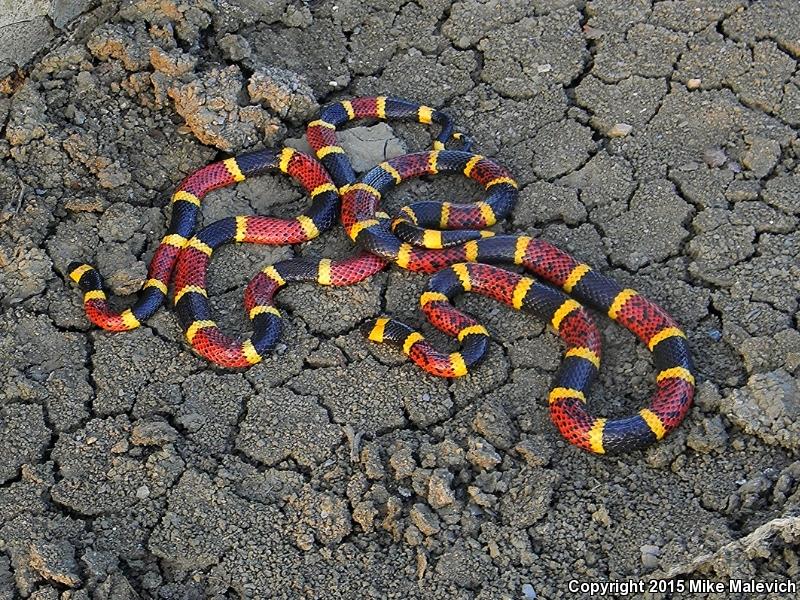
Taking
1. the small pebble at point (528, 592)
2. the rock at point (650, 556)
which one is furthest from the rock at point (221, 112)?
the rock at point (650, 556)

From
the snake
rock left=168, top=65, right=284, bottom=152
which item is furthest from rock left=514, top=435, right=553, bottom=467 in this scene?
rock left=168, top=65, right=284, bottom=152

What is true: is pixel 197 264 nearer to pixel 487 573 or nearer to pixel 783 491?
pixel 487 573

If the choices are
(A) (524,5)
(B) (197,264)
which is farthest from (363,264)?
(A) (524,5)

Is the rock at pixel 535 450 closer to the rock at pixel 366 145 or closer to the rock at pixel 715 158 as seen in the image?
the rock at pixel 715 158

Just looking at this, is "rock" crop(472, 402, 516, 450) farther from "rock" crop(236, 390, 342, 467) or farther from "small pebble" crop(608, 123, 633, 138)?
"small pebble" crop(608, 123, 633, 138)

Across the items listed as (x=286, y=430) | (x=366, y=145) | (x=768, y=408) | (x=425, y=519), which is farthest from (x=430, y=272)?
(x=768, y=408)

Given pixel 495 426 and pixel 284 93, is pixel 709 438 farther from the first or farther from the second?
pixel 284 93
